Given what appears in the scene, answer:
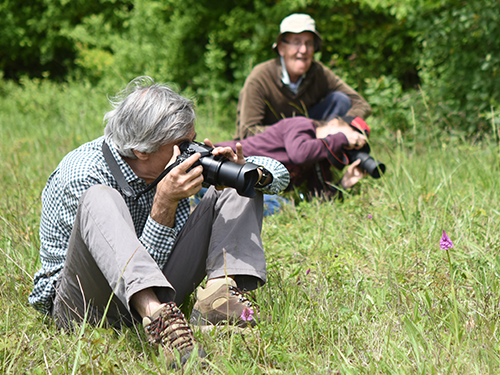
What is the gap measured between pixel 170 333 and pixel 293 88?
8.94ft

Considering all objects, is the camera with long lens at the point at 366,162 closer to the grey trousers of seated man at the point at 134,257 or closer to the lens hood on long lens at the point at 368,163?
the lens hood on long lens at the point at 368,163

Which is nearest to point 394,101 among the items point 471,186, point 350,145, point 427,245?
point 350,145

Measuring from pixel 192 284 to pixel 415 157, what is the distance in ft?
7.31

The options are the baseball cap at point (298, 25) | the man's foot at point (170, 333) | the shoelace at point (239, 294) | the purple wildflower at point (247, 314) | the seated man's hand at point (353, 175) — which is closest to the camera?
the man's foot at point (170, 333)

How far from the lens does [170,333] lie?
142 centimetres

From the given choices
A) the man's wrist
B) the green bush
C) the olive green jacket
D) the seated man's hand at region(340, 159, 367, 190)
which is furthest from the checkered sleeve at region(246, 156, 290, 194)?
the green bush

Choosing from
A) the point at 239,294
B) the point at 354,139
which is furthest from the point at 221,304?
the point at 354,139

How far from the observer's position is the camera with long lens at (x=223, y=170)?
5.52 feet

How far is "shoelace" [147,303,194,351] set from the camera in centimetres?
141

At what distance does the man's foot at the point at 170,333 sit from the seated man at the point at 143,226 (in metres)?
0.01

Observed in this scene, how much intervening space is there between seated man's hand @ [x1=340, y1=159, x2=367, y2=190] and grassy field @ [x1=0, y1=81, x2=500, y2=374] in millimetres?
72

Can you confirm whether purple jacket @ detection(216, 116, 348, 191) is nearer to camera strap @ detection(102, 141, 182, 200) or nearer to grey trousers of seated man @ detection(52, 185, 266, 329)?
grey trousers of seated man @ detection(52, 185, 266, 329)

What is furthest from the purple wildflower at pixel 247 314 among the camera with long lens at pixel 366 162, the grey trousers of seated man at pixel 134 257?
the camera with long lens at pixel 366 162

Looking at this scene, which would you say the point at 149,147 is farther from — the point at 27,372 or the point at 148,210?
the point at 27,372
